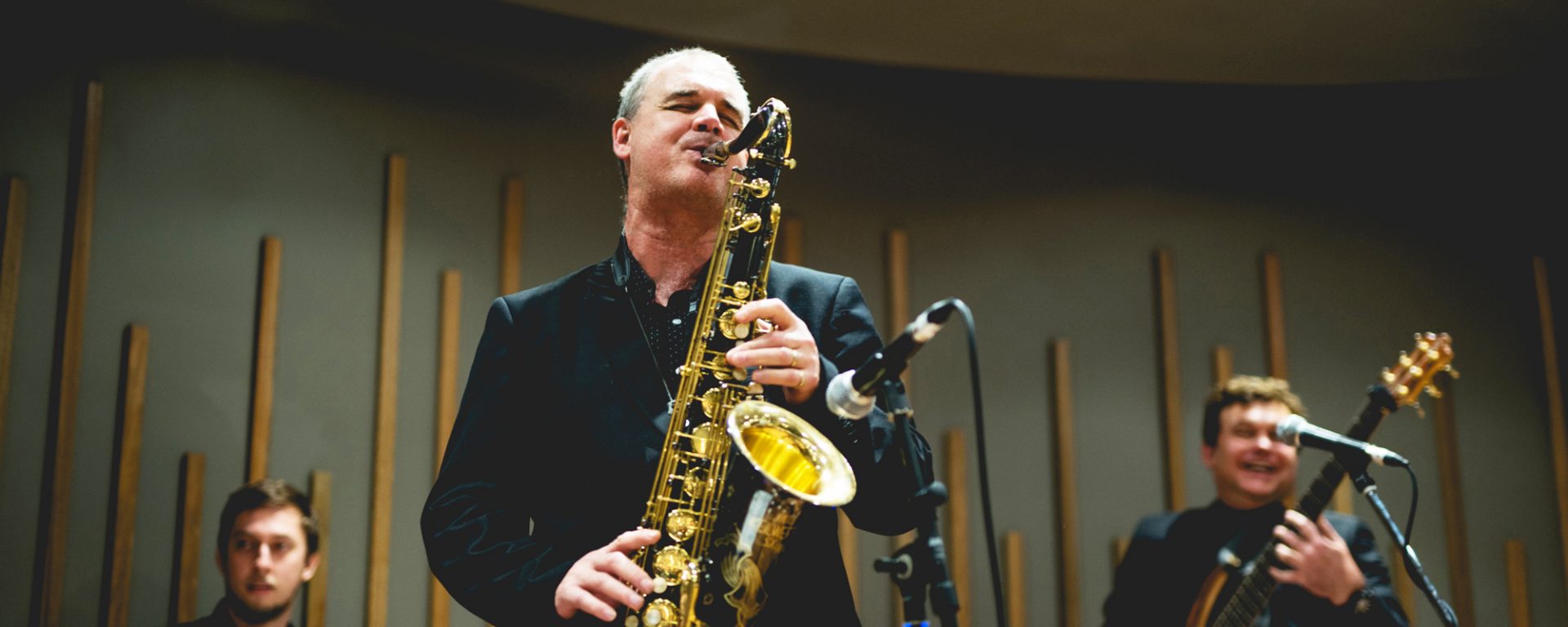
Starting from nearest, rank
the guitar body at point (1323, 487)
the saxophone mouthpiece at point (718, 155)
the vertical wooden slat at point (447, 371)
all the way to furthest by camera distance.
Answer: the saxophone mouthpiece at point (718, 155)
the guitar body at point (1323, 487)
the vertical wooden slat at point (447, 371)

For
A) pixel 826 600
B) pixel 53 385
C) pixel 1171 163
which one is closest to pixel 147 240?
pixel 53 385

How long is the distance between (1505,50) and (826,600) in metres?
3.80

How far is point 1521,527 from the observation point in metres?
4.65

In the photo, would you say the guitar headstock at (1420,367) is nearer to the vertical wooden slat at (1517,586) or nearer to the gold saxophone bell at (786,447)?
the gold saxophone bell at (786,447)

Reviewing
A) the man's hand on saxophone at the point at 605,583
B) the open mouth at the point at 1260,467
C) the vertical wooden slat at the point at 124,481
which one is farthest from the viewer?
the open mouth at the point at 1260,467

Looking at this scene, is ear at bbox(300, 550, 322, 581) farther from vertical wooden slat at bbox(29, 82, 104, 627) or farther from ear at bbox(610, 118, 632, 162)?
ear at bbox(610, 118, 632, 162)

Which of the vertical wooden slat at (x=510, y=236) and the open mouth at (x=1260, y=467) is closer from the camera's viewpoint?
the open mouth at (x=1260, y=467)

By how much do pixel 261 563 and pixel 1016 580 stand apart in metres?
2.63

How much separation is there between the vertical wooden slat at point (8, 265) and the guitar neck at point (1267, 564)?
3.39m

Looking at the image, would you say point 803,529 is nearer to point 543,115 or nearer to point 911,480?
point 911,480

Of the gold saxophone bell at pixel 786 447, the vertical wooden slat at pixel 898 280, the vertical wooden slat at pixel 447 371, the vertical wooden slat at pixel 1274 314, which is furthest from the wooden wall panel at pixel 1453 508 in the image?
the gold saxophone bell at pixel 786 447

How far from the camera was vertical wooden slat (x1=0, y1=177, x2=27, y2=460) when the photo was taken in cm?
332

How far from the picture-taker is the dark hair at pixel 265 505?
334 centimetres

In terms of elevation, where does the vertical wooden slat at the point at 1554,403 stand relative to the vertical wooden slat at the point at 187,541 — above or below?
above
